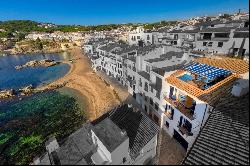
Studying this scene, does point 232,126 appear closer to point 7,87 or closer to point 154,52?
point 154,52

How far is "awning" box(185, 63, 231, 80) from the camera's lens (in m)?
22.7

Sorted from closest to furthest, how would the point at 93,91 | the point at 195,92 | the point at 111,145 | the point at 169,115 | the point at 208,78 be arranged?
the point at 111,145 → the point at 195,92 → the point at 208,78 → the point at 169,115 → the point at 93,91

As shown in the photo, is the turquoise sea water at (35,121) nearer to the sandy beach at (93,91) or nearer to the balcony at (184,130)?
the sandy beach at (93,91)

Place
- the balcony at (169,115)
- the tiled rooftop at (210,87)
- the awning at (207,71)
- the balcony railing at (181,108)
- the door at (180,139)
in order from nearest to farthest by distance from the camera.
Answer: the tiled rooftop at (210,87), the awning at (207,71), the balcony railing at (181,108), the door at (180,139), the balcony at (169,115)

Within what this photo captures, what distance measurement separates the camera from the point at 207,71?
2370cm

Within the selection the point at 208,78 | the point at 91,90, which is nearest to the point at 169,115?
the point at 208,78

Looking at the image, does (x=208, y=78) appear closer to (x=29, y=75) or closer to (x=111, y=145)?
(x=111, y=145)

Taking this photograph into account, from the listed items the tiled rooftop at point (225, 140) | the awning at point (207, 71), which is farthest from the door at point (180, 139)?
the tiled rooftop at point (225, 140)

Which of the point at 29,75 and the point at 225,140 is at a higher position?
the point at 225,140

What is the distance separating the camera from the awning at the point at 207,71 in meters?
22.7

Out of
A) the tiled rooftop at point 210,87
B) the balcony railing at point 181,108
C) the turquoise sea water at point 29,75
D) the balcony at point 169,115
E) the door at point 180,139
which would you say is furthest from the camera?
the turquoise sea water at point 29,75

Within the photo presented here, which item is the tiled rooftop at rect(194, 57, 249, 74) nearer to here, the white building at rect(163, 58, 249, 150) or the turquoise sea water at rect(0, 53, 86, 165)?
the white building at rect(163, 58, 249, 150)

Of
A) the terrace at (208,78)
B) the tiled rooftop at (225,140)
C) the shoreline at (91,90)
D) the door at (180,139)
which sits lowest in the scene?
the door at (180,139)

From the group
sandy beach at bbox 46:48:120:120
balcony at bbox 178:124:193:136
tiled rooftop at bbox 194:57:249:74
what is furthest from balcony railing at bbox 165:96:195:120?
sandy beach at bbox 46:48:120:120
